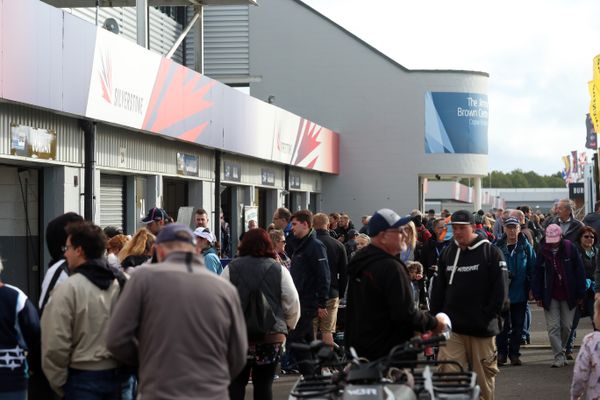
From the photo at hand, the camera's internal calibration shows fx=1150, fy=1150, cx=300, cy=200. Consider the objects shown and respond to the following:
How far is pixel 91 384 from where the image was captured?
663 centimetres

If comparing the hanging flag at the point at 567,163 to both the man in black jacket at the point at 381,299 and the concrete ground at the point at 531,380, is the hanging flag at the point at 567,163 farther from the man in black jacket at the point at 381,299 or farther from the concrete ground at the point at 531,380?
the man in black jacket at the point at 381,299

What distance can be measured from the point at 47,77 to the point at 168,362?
29.3 feet

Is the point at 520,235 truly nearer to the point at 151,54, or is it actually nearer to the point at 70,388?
the point at 151,54

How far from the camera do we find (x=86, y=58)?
49.7 ft

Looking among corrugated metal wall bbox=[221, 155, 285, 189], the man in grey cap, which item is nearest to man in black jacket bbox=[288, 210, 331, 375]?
the man in grey cap

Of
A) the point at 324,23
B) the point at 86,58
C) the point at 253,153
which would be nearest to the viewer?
the point at 86,58

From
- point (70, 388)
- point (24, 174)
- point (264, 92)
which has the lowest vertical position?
point (70, 388)

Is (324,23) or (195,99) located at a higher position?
(324,23)

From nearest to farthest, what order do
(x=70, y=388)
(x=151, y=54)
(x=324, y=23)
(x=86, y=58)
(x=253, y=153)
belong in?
(x=70, y=388) < (x=86, y=58) < (x=151, y=54) < (x=253, y=153) < (x=324, y=23)

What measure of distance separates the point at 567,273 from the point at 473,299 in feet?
16.9

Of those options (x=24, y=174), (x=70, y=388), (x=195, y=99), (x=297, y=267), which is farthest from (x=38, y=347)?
(x=195, y=99)

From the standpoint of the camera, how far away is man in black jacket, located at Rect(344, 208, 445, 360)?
7012 mm

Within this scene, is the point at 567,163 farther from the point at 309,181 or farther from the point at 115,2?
the point at 115,2

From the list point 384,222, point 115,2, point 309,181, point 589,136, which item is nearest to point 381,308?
point 384,222
